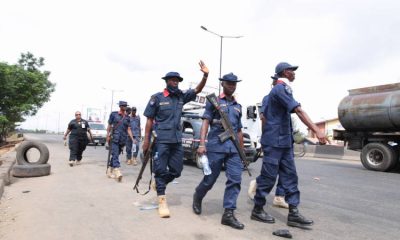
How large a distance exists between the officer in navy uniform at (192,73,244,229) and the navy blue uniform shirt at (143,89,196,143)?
0.46 metres

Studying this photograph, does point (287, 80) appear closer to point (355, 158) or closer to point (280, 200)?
point (280, 200)

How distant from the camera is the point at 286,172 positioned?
4.97 m

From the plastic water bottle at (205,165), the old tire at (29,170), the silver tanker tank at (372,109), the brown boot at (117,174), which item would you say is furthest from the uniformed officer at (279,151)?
the silver tanker tank at (372,109)

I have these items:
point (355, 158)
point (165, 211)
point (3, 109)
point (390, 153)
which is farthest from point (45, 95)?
point (165, 211)

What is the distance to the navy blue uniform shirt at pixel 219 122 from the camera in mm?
4914

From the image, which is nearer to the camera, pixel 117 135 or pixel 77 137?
pixel 117 135

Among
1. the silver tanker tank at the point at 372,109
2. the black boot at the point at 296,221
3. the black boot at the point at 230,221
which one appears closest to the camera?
the black boot at the point at 230,221

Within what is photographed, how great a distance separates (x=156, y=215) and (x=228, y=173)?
3.86 feet

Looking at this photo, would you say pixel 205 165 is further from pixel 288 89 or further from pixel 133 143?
Result: pixel 133 143

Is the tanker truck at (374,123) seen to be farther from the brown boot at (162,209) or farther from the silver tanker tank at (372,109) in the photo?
the brown boot at (162,209)

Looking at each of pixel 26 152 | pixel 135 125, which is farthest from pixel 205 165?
pixel 135 125

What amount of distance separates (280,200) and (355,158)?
15.1 metres

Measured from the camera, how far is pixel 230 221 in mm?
4664

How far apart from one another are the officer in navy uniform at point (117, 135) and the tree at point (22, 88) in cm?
1514
